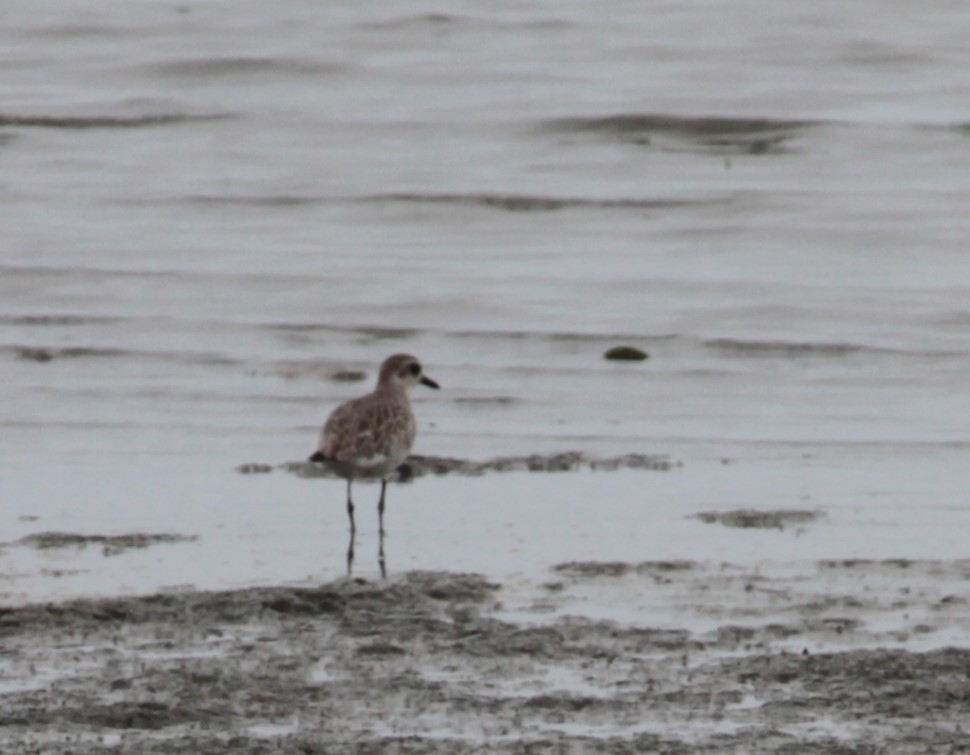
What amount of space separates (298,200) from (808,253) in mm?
4642

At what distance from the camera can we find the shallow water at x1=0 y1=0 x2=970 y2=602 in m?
9.80

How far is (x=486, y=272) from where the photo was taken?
17625 mm

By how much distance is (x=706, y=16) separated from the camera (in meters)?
28.9

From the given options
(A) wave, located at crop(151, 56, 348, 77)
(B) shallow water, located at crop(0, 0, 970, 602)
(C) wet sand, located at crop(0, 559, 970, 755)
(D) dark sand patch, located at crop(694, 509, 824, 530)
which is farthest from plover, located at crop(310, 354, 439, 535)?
(A) wave, located at crop(151, 56, 348, 77)

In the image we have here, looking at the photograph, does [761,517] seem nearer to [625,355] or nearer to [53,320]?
[625,355]

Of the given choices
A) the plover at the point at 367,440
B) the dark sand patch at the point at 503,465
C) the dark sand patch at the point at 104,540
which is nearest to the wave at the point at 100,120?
the dark sand patch at the point at 503,465

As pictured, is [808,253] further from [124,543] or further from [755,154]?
[124,543]

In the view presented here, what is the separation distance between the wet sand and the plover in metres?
1.45

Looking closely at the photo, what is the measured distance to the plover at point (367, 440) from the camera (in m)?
9.58

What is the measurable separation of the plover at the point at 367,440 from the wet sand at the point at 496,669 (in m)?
1.45

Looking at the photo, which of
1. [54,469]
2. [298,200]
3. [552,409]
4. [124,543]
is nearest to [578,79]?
[298,200]

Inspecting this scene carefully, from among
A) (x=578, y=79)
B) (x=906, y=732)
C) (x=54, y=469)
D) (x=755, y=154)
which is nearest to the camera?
(x=906, y=732)

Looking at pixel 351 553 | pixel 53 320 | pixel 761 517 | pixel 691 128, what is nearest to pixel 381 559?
pixel 351 553

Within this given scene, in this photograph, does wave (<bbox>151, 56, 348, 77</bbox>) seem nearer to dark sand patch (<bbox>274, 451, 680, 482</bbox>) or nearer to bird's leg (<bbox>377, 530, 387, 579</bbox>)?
dark sand patch (<bbox>274, 451, 680, 482</bbox>)
